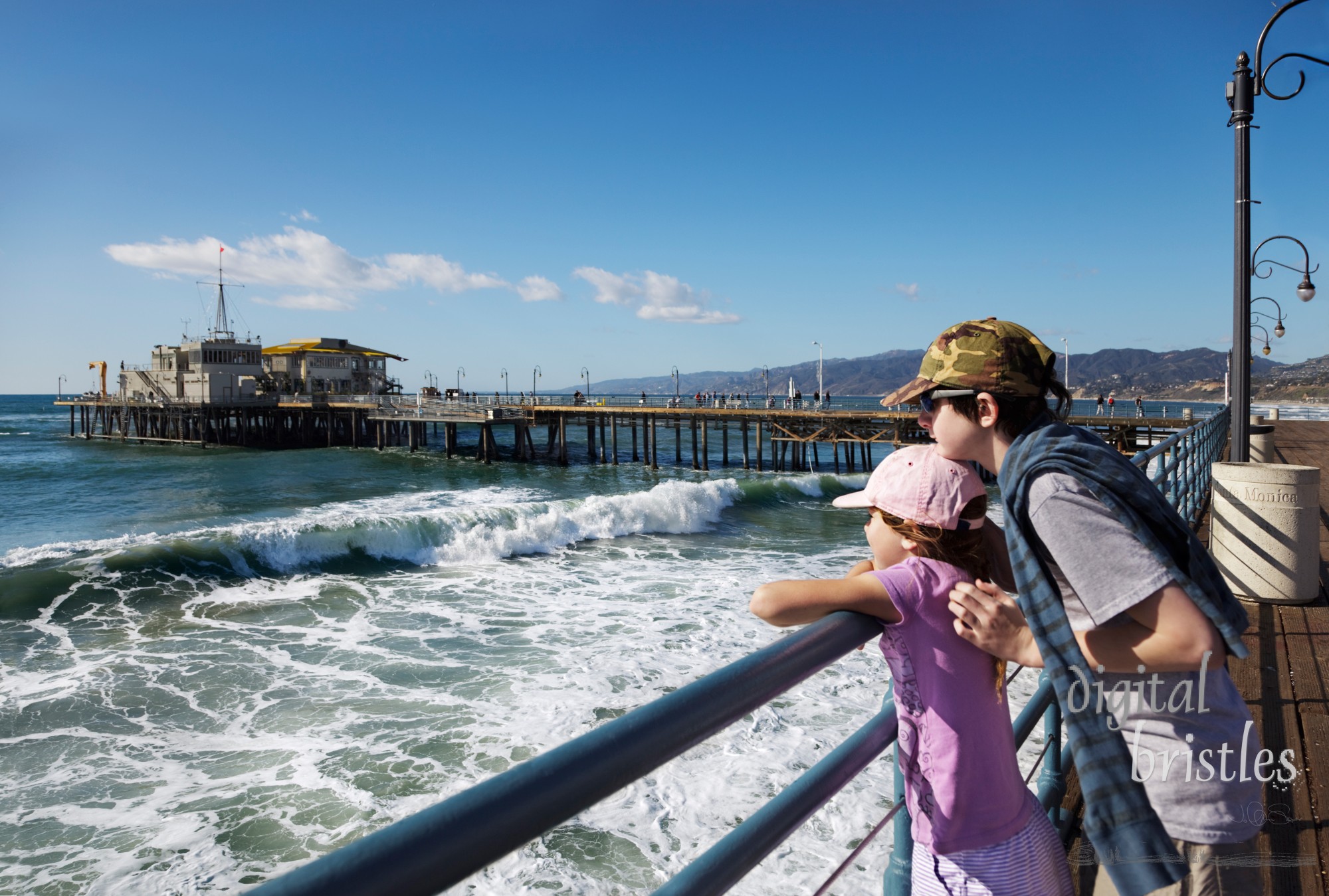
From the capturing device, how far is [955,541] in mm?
1605

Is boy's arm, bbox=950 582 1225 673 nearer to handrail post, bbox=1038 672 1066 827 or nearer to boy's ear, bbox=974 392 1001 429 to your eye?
boy's ear, bbox=974 392 1001 429

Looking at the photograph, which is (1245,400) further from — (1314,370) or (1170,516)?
(1314,370)

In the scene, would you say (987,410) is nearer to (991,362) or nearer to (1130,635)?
(991,362)

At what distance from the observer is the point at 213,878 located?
5176 mm

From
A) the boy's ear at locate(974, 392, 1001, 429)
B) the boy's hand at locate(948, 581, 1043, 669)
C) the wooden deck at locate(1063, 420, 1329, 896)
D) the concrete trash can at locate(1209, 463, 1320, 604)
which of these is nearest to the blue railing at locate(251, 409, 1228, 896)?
the boy's hand at locate(948, 581, 1043, 669)

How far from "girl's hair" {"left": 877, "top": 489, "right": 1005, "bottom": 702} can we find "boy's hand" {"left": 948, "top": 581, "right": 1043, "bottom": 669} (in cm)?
14

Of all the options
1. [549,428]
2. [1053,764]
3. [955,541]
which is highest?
[955,541]

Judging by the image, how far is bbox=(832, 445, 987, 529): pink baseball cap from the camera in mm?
1561

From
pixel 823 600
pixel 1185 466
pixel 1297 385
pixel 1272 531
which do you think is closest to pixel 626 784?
pixel 823 600

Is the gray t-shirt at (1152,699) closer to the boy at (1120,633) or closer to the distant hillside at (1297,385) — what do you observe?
the boy at (1120,633)

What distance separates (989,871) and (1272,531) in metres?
4.58

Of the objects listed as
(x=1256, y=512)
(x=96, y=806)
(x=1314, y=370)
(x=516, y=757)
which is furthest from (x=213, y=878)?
(x=1314, y=370)

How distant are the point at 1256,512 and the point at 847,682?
379 centimetres

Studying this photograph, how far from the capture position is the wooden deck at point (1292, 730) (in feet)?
7.22
